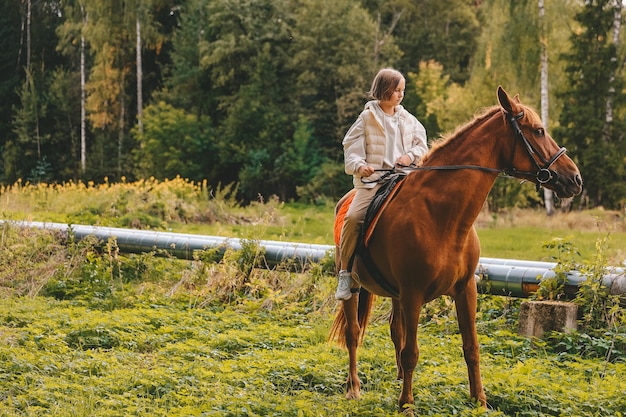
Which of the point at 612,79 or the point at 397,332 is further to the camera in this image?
the point at 612,79

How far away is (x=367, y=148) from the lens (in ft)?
19.8

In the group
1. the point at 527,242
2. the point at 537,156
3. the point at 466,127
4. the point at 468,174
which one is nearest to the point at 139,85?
the point at 527,242

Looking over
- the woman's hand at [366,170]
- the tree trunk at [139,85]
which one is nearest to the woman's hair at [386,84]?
the woman's hand at [366,170]

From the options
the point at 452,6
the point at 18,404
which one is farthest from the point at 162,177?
the point at 18,404

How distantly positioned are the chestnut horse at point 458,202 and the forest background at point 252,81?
75.6 feet

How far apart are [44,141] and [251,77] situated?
14962 mm

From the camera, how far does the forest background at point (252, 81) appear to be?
3159 cm

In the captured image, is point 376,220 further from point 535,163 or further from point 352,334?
point 535,163

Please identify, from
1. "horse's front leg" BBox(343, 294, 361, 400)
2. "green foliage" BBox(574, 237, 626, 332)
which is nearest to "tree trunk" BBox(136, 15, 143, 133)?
"green foliage" BBox(574, 237, 626, 332)

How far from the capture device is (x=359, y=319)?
6.77 metres

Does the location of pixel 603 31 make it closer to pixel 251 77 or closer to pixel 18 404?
pixel 251 77

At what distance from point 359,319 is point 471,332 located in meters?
1.38

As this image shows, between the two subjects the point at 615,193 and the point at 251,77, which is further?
the point at 251,77

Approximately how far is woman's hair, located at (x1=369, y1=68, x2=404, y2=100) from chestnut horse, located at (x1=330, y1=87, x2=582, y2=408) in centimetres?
61
